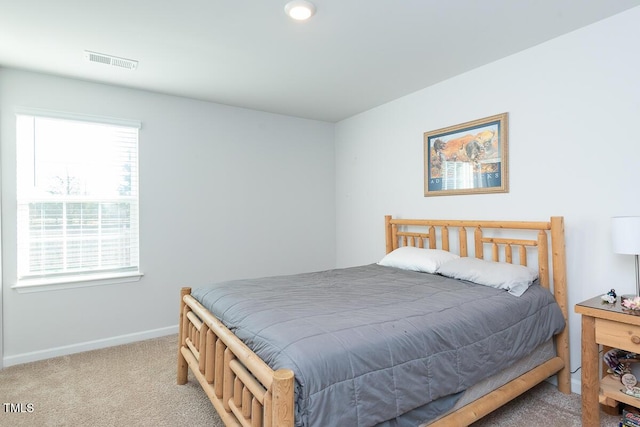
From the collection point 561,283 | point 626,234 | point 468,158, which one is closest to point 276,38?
point 468,158

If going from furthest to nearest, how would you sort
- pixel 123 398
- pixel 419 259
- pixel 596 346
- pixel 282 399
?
pixel 419 259 < pixel 123 398 < pixel 596 346 < pixel 282 399

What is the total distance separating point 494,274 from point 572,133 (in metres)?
1.11

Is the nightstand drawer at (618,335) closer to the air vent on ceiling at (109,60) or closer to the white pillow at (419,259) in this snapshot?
the white pillow at (419,259)

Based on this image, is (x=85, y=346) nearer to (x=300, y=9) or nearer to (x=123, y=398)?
(x=123, y=398)

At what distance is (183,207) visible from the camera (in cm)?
360

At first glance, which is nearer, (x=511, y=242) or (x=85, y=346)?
(x=511, y=242)

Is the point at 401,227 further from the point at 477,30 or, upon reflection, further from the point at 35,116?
the point at 35,116

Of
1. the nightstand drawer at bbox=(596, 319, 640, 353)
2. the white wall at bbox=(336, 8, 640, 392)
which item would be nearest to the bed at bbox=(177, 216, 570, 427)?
the white wall at bbox=(336, 8, 640, 392)

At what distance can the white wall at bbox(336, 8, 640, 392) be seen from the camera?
2.12m

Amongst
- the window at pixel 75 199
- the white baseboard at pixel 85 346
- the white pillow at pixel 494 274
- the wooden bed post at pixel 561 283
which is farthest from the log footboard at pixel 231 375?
the wooden bed post at pixel 561 283

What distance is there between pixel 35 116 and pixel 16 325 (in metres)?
1.77

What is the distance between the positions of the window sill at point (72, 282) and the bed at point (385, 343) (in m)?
1.18

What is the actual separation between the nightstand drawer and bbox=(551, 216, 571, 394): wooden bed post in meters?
0.44

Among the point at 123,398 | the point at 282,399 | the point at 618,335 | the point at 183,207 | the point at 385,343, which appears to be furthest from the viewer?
the point at 183,207
